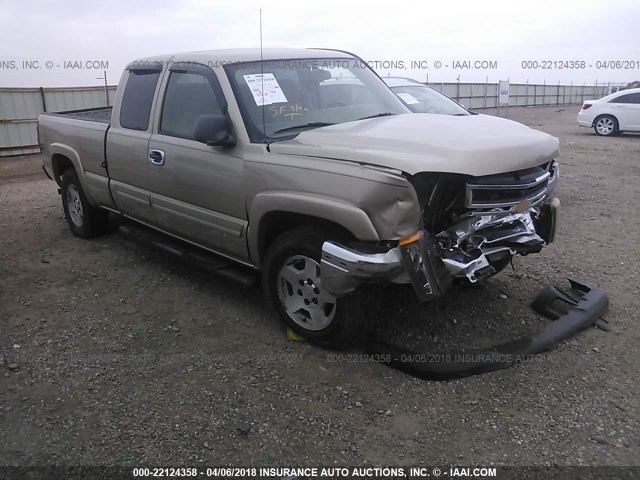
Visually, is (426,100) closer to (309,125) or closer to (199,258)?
(309,125)

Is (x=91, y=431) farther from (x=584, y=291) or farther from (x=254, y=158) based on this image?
(x=584, y=291)

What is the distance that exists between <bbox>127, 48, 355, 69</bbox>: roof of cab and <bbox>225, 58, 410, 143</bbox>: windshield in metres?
0.08

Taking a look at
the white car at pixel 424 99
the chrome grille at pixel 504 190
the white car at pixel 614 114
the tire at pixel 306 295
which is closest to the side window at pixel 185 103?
the tire at pixel 306 295

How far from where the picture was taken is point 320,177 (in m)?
3.32

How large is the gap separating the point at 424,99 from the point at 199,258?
5965 millimetres

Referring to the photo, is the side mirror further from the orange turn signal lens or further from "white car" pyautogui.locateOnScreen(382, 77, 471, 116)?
"white car" pyautogui.locateOnScreen(382, 77, 471, 116)

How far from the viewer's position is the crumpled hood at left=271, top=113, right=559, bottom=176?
10.1 feet

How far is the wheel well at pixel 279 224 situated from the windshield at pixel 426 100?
18.3 ft

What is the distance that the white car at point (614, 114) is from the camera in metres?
16.9

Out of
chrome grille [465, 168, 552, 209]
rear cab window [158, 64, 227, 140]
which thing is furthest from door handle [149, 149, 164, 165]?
chrome grille [465, 168, 552, 209]

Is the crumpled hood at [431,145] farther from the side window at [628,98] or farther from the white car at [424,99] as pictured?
the side window at [628,98]

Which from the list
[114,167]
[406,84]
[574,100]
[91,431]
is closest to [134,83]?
[114,167]

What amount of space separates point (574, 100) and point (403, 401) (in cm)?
4637

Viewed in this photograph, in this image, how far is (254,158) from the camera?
372 centimetres
